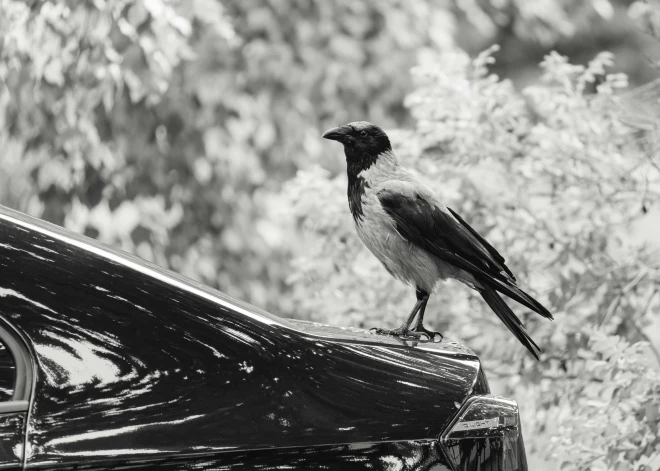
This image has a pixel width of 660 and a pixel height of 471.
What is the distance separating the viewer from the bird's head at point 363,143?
122 inches

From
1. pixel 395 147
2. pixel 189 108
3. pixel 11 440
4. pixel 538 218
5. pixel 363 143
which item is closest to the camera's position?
pixel 11 440

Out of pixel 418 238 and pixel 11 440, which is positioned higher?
pixel 418 238

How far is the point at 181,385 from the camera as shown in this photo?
1.59 metres

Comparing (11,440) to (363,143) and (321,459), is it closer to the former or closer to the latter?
(321,459)

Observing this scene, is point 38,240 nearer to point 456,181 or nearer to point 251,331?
point 251,331

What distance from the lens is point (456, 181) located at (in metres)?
3.96

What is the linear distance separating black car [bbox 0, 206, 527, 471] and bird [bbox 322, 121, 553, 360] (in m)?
1.02

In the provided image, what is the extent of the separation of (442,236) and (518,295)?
273 mm

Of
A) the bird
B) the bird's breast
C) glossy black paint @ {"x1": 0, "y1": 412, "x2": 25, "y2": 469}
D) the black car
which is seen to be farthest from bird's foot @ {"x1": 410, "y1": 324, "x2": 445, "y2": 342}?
glossy black paint @ {"x1": 0, "y1": 412, "x2": 25, "y2": 469}

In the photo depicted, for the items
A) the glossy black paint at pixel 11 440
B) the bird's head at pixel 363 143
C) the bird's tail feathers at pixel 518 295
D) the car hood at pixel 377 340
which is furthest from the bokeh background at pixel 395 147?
the glossy black paint at pixel 11 440

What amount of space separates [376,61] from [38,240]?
4.46 m

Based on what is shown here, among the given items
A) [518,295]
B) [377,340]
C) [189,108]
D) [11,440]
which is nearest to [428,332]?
[518,295]

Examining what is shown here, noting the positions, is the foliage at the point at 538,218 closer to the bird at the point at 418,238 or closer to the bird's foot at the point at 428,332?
the bird at the point at 418,238

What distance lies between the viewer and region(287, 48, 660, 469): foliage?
383 cm
